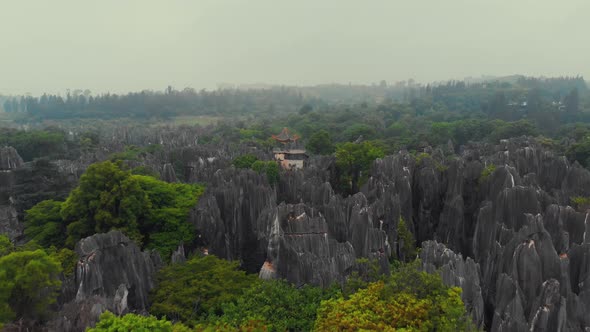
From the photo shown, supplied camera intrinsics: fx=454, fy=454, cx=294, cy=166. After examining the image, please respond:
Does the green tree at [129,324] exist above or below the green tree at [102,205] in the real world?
below

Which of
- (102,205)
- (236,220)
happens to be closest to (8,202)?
(102,205)

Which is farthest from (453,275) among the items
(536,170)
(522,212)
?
(536,170)


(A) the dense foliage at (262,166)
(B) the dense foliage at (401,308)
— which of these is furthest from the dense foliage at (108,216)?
(B) the dense foliage at (401,308)

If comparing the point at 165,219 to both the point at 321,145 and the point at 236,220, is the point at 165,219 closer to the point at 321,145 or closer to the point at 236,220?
the point at 236,220

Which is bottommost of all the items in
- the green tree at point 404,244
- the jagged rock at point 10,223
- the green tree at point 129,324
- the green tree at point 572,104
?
the green tree at point 404,244

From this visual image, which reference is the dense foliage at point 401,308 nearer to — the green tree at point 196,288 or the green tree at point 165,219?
the green tree at point 196,288

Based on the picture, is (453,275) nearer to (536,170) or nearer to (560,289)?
(560,289)

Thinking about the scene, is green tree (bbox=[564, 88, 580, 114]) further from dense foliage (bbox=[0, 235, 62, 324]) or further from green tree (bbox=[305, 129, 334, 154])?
dense foliage (bbox=[0, 235, 62, 324])

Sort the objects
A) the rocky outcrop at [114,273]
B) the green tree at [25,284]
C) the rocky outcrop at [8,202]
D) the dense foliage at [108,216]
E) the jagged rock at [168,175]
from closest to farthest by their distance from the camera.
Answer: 1. the green tree at [25,284]
2. the rocky outcrop at [114,273]
3. the dense foliage at [108,216]
4. the rocky outcrop at [8,202]
5. the jagged rock at [168,175]
